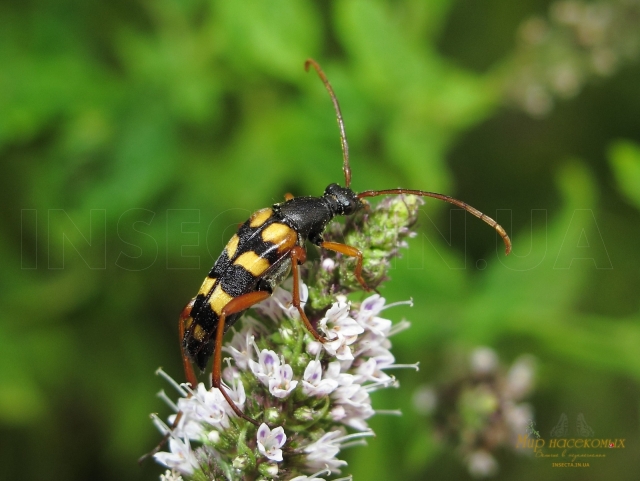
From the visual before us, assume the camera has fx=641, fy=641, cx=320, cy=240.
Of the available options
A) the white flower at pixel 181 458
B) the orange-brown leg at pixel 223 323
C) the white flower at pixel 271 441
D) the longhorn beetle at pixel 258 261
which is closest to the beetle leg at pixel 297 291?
the longhorn beetle at pixel 258 261

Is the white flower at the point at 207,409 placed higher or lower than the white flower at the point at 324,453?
higher

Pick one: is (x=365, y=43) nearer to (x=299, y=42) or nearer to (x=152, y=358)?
(x=299, y=42)

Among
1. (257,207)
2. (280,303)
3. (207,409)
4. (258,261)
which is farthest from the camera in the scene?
(257,207)

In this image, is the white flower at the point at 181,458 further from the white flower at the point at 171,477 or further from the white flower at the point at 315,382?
the white flower at the point at 315,382

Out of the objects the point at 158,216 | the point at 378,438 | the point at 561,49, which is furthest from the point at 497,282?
the point at 158,216

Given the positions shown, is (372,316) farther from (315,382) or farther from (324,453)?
(324,453)

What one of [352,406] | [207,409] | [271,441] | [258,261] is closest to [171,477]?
[207,409]
